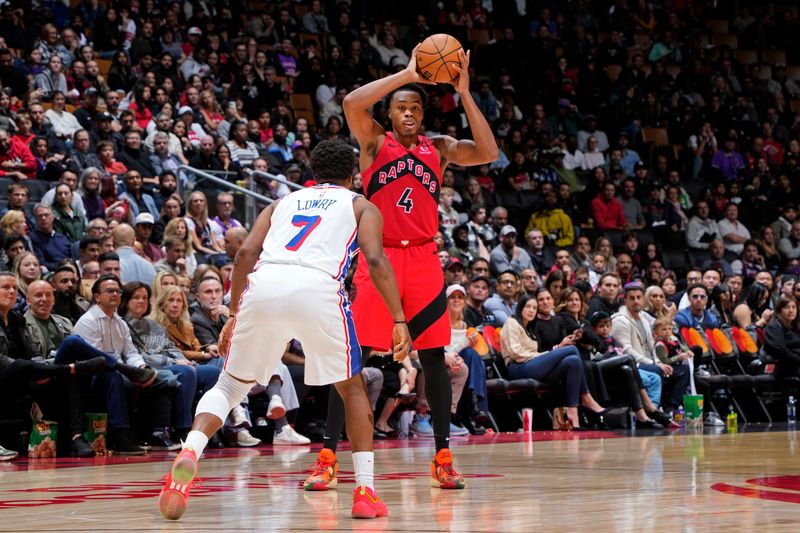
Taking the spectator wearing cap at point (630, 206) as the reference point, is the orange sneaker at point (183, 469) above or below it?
below

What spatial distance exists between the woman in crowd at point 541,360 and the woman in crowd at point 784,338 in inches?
102

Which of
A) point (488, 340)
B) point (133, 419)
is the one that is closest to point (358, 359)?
point (133, 419)

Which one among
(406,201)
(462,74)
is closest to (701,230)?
(462,74)

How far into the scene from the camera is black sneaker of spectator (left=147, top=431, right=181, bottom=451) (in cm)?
797

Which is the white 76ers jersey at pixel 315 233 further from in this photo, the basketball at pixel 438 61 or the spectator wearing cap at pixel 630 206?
the spectator wearing cap at pixel 630 206

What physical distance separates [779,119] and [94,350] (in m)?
15.8

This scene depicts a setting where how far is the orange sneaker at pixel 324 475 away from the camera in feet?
16.3

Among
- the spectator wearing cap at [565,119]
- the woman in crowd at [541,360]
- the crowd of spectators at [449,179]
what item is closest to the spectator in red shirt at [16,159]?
the crowd of spectators at [449,179]

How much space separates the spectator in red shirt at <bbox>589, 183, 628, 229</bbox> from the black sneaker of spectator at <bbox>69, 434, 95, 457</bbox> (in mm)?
10238

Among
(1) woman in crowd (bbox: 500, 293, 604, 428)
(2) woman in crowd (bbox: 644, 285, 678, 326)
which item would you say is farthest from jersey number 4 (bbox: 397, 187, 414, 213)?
(2) woman in crowd (bbox: 644, 285, 678, 326)

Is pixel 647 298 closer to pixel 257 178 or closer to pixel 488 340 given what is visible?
pixel 488 340

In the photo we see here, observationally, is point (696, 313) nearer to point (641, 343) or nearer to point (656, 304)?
point (656, 304)

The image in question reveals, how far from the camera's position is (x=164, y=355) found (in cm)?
832

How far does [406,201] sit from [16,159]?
7269 mm
